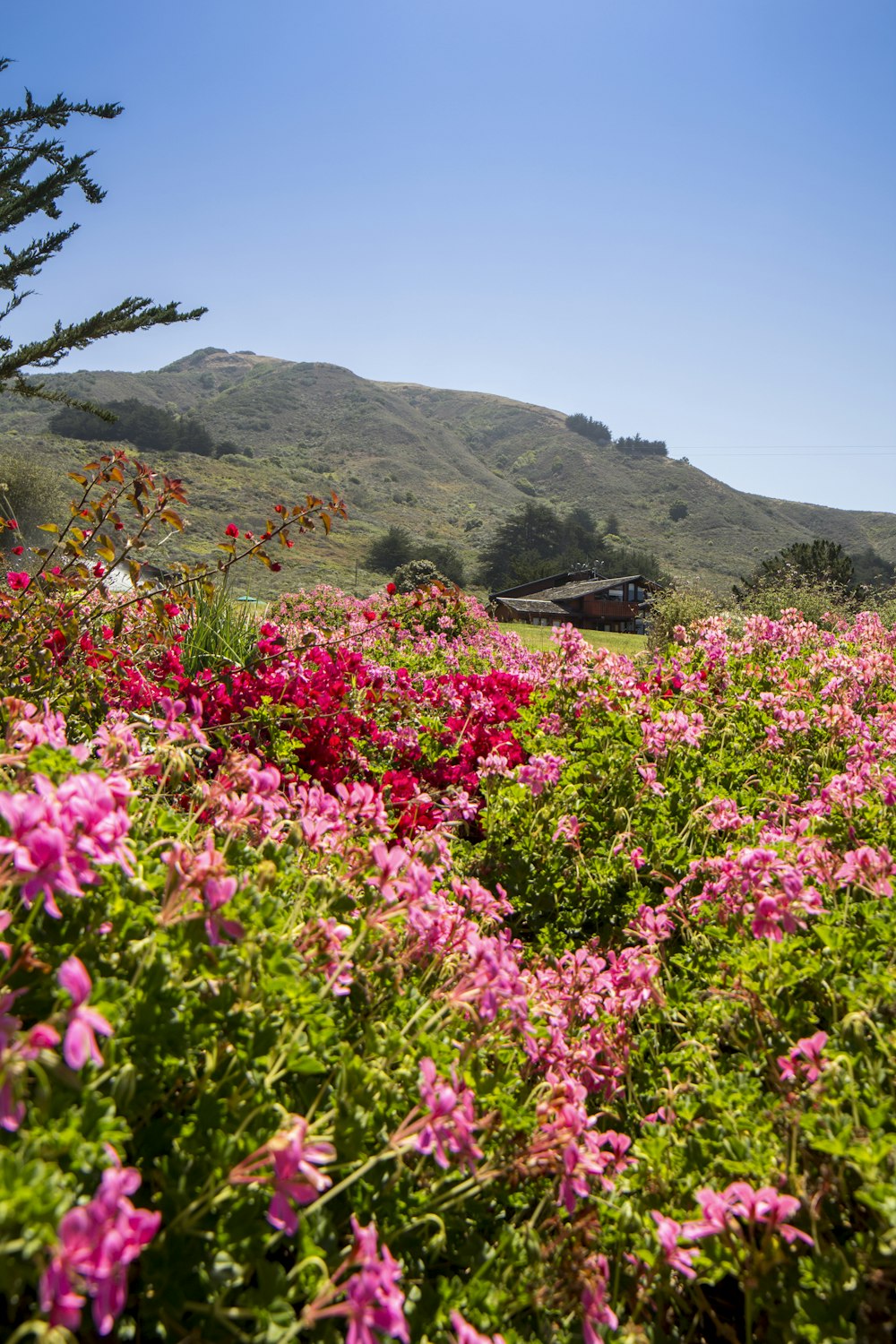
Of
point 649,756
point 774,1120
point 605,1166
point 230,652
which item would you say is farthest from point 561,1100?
point 230,652

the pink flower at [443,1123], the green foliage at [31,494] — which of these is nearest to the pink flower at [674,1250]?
the pink flower at [443,1123]

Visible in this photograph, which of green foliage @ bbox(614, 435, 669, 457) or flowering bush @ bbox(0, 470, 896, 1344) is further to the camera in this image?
green foliage @ bbox(614, 435, 669, 457)

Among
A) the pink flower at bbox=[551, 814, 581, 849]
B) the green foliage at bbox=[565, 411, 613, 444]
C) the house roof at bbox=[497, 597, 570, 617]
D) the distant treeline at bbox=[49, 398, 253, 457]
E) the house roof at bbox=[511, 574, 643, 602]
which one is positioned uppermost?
the green foliage at bbox=[565, 411, 613, 444]

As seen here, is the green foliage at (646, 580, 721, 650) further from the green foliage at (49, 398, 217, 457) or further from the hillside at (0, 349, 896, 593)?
the green foliage at (49, 398, 217, 457)

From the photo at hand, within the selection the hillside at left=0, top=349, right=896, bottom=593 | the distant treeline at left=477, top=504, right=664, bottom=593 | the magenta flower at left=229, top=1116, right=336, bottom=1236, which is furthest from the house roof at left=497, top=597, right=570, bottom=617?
the magenta flower at left=229, top=1116, right=336, bottom=1236

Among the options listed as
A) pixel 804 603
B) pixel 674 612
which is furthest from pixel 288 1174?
pixel 804 603

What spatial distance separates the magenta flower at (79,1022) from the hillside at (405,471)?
202 ft

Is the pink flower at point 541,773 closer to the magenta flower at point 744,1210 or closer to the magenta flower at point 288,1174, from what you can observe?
the magenta flower at point 744,1210

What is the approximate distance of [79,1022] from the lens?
99cm

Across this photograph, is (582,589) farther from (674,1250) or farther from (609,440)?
(609,440)

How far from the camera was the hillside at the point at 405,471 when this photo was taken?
279 feet

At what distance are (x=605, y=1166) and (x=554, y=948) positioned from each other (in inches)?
49.5

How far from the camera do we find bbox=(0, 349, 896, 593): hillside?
8506 centimetres

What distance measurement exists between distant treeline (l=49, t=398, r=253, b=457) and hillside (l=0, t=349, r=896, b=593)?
13.1 ft
